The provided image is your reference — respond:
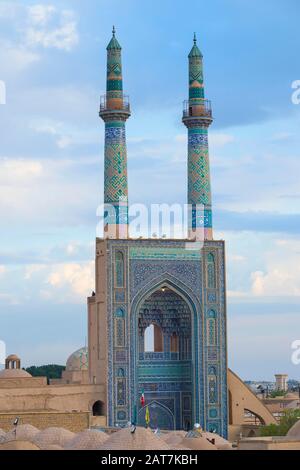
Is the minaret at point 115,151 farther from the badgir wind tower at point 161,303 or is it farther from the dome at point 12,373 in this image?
the dome at point 12,373

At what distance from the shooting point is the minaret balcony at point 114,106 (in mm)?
45844

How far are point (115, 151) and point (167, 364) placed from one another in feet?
21.8

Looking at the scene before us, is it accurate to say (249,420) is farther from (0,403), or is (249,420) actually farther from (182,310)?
(0,403)

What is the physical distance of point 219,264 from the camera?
4700 centimetres

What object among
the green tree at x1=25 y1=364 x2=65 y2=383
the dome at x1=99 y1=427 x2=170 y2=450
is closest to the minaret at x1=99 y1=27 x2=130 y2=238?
the dome at x1=99 y1=427 x2=170 y2=450

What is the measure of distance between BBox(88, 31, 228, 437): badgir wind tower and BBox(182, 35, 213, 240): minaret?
3cm

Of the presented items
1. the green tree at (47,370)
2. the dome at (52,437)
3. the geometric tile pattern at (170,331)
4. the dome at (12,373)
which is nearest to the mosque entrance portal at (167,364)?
the geometric tile pattern at (170,331)

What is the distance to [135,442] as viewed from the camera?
3069cm

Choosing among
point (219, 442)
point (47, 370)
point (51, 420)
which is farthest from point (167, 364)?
point (47, 370)

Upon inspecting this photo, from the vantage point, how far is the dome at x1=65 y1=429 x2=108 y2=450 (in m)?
32.9

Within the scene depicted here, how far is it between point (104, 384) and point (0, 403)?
3.41 m

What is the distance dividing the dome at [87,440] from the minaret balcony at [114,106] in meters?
14.3

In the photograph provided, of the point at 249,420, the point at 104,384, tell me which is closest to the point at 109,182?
the point at 104,384

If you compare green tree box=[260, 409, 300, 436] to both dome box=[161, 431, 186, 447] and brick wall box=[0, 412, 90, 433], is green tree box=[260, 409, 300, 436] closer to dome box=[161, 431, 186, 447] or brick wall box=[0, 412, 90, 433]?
brick wall box=[0, 412, 90, 433]
